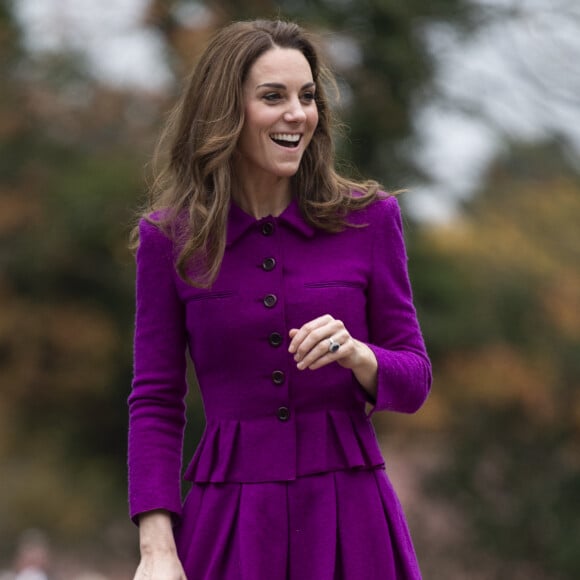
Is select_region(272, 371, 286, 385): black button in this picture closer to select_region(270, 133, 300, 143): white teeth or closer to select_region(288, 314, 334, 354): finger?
select_region(288, 314, 334, 354): finger

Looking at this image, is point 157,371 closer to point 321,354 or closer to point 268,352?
point 268,352

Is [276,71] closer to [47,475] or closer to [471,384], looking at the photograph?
[471,384]

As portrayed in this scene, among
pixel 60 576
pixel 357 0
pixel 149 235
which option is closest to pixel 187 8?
pixel 357 0

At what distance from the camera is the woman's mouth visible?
3.27 metres

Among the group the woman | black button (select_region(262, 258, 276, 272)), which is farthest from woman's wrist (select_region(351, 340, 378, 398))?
black button (select_region(262, 258, 276, 272))

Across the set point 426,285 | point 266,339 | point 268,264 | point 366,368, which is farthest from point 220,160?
point 426,285

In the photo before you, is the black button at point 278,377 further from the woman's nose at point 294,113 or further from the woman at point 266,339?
the woman's nose at point 294,113

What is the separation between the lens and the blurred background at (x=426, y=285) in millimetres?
18094

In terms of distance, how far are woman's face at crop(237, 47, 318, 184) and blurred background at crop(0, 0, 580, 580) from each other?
14.5m

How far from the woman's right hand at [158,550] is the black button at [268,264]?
580 millimetres

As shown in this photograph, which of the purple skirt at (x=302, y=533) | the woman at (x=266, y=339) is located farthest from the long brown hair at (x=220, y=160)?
the purple skirt at (x=302, y=533)

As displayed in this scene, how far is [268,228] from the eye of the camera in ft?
10.9

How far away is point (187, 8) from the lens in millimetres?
17797

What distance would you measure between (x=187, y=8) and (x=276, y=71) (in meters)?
14.9
